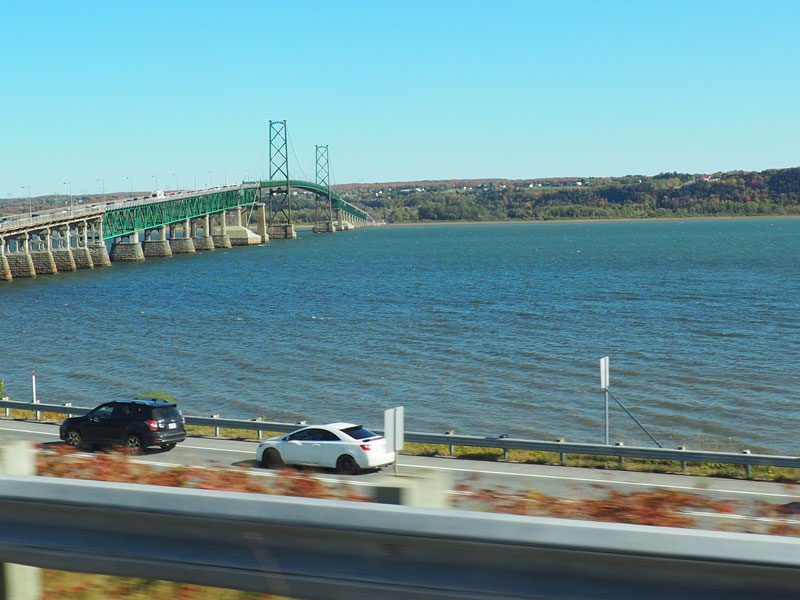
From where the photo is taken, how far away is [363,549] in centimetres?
280

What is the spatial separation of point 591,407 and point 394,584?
25536 millimetres

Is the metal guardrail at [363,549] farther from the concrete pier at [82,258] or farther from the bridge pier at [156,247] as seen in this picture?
the bridge pier at [156,247]

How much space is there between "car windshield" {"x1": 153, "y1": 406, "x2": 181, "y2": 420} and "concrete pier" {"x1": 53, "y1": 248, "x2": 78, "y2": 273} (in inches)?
3377

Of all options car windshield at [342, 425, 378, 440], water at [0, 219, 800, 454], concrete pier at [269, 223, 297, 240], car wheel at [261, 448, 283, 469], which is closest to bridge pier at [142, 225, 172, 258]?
water at [0, 219, 800, 454]

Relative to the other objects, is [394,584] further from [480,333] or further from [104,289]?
[104,289]

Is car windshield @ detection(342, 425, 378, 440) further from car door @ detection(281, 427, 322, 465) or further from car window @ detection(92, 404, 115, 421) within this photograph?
car window @ detection(92, 404, 115, 421)

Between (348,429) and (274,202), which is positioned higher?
(274,202)

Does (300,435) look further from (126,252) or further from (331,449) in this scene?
(126,252)

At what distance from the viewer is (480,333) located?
4500cm

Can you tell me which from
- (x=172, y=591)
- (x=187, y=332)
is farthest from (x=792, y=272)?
(x=172, y=591)

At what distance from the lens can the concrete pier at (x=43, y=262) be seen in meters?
94.1

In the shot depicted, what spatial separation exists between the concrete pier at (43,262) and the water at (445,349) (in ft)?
28.8

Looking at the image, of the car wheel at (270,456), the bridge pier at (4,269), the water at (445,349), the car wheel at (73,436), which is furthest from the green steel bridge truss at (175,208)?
the car wheel at (270,456)

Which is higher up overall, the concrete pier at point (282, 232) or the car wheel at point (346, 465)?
the concrete pier at point (282, 232)
